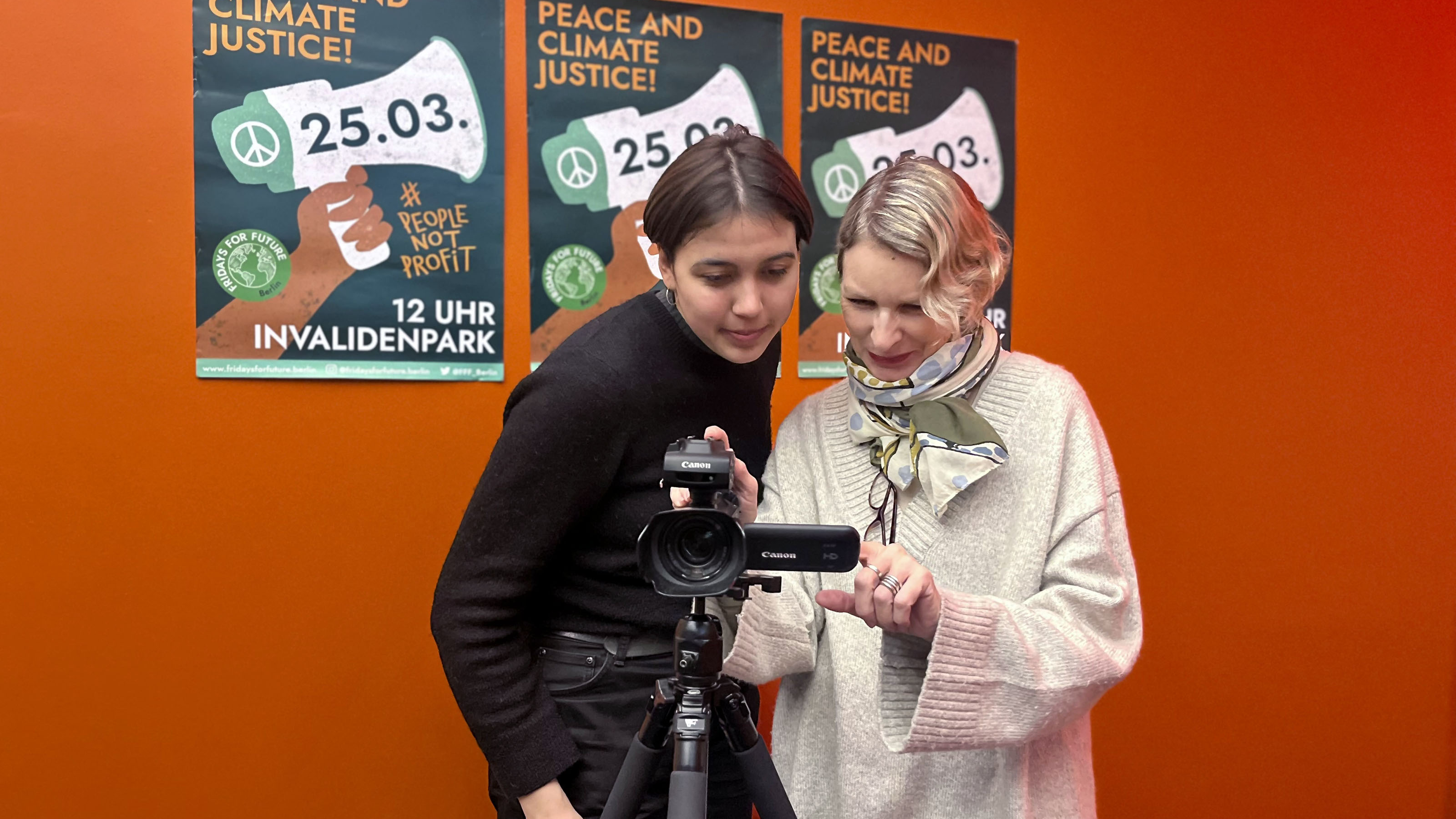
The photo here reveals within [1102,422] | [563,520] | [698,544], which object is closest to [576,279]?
[563,520]

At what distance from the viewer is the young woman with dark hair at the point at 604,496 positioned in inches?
46.9

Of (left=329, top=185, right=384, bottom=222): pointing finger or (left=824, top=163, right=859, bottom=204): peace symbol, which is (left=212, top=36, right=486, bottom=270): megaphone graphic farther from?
(left=824, top=163, right=859, bottom=204): peace symbol

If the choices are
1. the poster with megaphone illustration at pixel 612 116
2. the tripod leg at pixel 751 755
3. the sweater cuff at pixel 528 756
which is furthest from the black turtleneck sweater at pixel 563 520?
the poster with megaphone illustration at pixel 612 116

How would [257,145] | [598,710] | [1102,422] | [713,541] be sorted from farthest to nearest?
1. [1102,422]
2. [257,145]
3. [598,710]
4. [713,541]

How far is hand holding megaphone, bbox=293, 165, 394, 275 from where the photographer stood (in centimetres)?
186

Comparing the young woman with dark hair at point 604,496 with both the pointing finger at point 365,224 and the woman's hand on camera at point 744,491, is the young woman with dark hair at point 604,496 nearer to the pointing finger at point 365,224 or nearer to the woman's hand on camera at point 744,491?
the woman's hand on camera at point 744,491

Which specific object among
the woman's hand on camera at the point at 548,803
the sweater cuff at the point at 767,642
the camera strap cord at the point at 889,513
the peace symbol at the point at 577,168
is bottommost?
the woman's hand on camera at the point at 548,803

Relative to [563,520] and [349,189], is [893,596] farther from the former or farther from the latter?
[349,189]

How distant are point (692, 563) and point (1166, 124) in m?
1.98

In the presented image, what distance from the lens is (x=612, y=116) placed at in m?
2.02

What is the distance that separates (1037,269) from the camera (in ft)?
7.68

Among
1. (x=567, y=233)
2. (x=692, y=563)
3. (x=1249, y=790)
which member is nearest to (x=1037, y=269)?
(x=567, y=233)

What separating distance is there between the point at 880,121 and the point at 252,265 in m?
1.30

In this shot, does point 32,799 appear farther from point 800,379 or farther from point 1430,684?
point 1430,684
